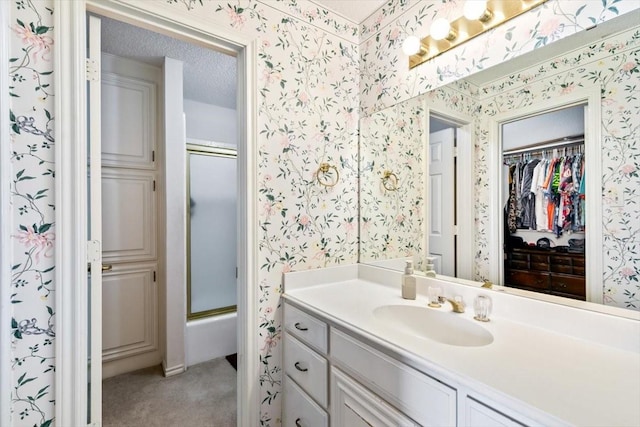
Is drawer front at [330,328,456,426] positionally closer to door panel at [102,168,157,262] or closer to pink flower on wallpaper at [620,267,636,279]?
pink flower on wallpaper at [620,267,636,279]

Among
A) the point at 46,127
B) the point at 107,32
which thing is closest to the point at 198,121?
the point at 107,32

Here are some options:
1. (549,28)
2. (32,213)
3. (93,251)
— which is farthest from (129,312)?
(549,28)

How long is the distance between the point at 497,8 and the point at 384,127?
696 millimetres

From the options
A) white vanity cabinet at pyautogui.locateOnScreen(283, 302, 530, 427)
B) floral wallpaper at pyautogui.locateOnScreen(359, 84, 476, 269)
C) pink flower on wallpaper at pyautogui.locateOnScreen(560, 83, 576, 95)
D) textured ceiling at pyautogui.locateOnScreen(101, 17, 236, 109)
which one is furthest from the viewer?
textured ceiling at pyautogui.locateOnScreen(101, 17, 236, 109)

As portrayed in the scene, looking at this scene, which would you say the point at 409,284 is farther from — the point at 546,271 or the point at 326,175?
the point at 326,175

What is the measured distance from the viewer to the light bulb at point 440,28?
1242 mm

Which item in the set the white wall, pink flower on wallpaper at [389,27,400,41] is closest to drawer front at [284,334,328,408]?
pink flower on wallpaper at [389,27,400,41]

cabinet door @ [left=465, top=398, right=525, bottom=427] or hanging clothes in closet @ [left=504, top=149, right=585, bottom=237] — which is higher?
hanging clothes in closet @ [left=504, top=149, right=585, bottom=237]

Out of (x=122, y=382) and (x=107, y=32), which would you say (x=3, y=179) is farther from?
(x=122, y=382)

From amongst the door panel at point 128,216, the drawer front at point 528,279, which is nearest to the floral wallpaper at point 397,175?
the drawer front at point 528,279

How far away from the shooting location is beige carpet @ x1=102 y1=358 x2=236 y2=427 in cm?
174

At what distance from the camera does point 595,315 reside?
0.91m

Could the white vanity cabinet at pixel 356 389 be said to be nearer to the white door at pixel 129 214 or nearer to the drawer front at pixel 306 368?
the drawer front at pixel 306 368

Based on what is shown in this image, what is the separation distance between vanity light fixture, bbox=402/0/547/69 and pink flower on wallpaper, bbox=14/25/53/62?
1.44 meters
